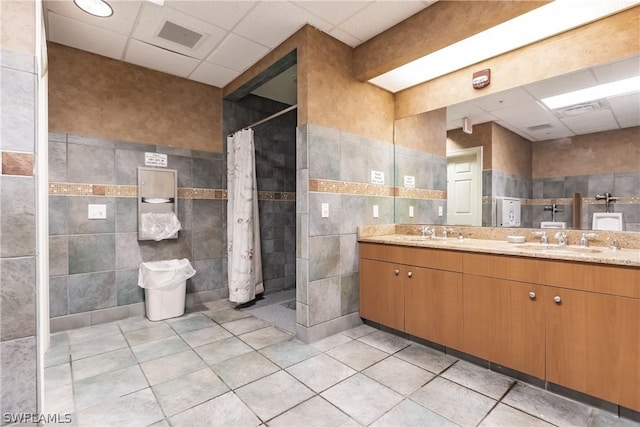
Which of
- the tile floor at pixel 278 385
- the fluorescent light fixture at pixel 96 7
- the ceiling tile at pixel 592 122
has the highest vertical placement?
the fluorescent light fixture at pixel 96 7

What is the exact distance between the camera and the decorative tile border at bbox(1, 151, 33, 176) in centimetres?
137

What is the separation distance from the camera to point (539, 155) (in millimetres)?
2438

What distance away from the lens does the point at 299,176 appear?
2719 mm

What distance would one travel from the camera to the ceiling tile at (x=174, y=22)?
242 cm

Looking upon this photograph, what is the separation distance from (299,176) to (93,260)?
2.30 metres

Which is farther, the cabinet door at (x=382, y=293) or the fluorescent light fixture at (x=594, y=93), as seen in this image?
the cabinet door at (x=382, y=293)

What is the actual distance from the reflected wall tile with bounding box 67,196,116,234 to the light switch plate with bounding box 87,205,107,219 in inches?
1.0

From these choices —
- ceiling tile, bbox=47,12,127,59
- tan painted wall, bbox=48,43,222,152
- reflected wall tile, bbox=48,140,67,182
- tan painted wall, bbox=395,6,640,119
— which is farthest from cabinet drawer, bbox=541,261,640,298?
reflected wall tile, bbox=48,140,67,182

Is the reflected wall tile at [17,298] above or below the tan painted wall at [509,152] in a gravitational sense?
below

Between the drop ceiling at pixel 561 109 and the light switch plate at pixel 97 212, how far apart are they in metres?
3.69

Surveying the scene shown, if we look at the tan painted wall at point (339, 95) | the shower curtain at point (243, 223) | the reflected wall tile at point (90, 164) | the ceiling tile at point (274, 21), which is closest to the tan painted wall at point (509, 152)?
the tan painted wall at point (339, 95)

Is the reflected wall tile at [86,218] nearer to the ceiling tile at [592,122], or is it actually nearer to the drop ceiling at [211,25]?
the drop ceiling at [211,25]

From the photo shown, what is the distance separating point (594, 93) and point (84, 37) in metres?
4.28

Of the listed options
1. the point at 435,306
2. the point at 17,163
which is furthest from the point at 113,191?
the point at 435,306
